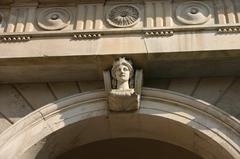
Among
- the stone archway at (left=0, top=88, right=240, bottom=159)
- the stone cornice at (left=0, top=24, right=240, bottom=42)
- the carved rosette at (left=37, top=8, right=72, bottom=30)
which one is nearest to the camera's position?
the stone archway at (left=0, top=88, right=240, bottom=159)

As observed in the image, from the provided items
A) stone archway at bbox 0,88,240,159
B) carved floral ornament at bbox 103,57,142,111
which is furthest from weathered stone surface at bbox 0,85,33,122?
carved floral ornament at bbox 103,57,142,111

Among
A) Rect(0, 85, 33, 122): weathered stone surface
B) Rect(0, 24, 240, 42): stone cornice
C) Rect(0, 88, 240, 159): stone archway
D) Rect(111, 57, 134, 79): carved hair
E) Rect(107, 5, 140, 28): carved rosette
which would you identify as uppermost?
Rect(107, 5, 140, 28): carved rosette

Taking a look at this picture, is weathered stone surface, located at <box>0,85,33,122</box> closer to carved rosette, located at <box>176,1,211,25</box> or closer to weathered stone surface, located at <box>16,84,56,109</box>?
weathered stone surface, located at <box>16,84,56,109</box>

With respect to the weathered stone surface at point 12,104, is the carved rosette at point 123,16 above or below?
above

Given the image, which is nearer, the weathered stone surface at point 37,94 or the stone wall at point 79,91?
the stone wall at point 79,91

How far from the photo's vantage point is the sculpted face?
22.0 ft

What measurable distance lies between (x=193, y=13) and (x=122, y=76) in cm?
148

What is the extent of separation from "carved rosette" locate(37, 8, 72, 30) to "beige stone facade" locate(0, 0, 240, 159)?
0.02 metres

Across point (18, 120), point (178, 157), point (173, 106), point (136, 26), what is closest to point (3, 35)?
point (18, 120)

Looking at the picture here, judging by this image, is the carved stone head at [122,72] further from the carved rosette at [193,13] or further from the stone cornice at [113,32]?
the carved rosette at [193,13]

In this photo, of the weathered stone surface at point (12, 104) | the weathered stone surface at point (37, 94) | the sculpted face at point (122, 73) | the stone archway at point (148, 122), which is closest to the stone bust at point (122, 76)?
the sculpted face at point (122, 73)

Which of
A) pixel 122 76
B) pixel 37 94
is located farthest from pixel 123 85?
pixel 37 94

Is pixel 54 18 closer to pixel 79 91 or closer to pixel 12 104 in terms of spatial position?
pixel 79 91

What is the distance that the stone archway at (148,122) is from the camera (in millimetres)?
6414
